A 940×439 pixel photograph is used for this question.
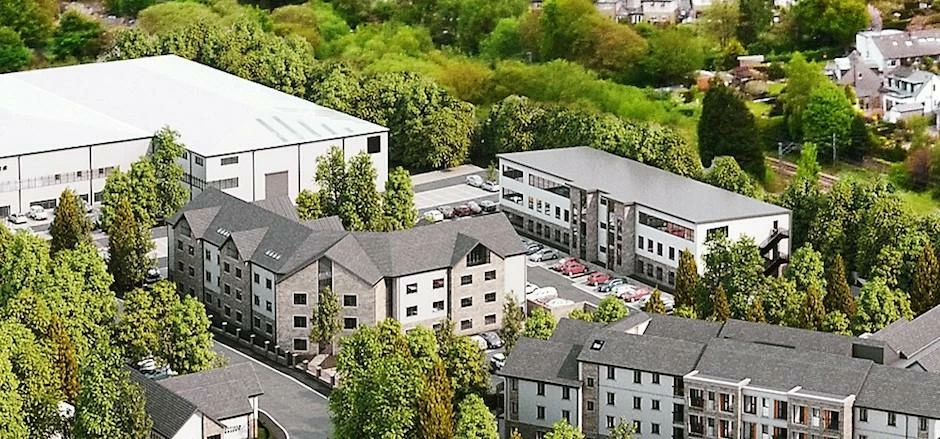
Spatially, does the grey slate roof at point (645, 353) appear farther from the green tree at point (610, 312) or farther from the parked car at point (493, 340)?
the parked car at point (493, 340)

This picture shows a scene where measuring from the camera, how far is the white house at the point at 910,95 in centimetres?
5369

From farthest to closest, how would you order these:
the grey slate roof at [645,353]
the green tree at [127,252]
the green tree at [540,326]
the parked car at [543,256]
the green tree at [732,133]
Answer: the green tree at [732,133] < the parked car at [543,256] < the green tree at [127,252] < the green tree at [540,326] < the grey slate roof at [645,353]

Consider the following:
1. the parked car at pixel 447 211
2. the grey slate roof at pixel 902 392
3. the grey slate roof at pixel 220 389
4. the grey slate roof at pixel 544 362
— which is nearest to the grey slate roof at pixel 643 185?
the parked car at pixel 447 211

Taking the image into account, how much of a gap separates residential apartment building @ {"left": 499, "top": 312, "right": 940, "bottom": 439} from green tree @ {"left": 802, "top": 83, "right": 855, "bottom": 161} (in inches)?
770

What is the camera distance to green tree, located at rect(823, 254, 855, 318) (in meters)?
35.2

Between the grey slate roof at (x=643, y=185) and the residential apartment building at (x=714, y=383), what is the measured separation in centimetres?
742

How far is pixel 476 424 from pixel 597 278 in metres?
11.5

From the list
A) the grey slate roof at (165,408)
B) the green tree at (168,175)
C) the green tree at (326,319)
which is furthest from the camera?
the green tree at (168,175)

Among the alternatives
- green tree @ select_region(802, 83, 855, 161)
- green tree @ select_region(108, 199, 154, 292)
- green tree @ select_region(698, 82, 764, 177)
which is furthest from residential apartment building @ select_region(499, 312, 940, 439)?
green tree @ select_region(802, 83, 855, 161)

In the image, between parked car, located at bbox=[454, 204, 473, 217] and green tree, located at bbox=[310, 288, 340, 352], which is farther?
parked car, located at bbox=[454, 204, 473, 217]

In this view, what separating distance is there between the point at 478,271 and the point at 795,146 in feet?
56.5

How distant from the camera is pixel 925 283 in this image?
3578 centimetres

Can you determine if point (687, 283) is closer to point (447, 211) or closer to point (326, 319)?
point (326, 319)

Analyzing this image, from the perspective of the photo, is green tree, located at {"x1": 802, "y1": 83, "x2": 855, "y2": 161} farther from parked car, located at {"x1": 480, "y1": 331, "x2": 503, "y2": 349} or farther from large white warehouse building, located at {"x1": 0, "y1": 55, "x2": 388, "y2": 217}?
parked car, located at {"x1": 480, "y1": 331, "x2": 503, "y2": 349}
